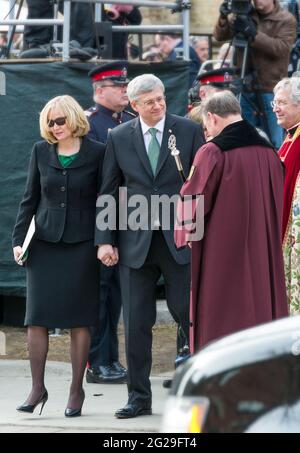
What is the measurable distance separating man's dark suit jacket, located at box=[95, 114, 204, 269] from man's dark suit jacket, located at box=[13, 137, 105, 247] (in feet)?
0.42

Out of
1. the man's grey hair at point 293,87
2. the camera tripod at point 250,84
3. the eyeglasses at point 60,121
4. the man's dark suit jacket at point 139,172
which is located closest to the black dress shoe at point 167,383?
the man's dark suit jacket at point 139,172

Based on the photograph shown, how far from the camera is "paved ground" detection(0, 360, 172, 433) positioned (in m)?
7.36

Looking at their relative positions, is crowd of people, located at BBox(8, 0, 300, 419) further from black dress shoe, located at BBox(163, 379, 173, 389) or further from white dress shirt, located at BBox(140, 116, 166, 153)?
black dress shoe, located at BBox(163, 379, 173, 389)

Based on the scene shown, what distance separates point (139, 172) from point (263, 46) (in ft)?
13.3

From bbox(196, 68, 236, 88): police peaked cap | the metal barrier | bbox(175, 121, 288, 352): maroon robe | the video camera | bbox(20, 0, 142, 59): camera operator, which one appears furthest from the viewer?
bbox(20, 0, 142, 59): camera operator

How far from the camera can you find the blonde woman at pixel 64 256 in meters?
7.67

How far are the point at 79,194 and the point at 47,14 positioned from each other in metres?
4.84

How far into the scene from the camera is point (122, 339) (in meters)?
10.3

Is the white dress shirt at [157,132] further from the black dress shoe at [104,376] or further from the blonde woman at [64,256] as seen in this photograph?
the black dress shoe at [104,376]

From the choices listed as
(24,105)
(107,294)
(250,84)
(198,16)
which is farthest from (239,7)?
(198,16)

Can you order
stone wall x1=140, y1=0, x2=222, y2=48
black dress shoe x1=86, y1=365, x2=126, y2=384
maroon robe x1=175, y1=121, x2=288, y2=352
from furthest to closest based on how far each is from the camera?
1. stone wall x1=140, y1=0, x2=222, y2=48
2. black dress shoe x1=86, y1=365, x2=126, y2=384
3. maroon robe x1=175, y1=121, x2=288, y2=352

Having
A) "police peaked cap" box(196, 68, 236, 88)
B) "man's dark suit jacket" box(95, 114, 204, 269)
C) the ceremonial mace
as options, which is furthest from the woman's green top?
"police peaked cap" box(196, 68, 236, 88)

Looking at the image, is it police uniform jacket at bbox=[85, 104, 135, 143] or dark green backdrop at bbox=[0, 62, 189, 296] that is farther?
dark green backdrop at bbox=[0, 62, 189, 296]

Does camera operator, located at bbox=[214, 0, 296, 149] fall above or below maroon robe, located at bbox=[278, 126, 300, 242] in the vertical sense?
above
